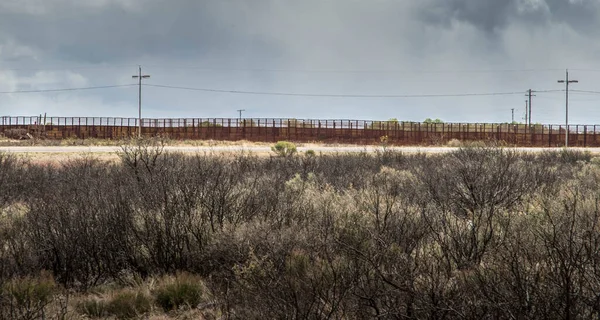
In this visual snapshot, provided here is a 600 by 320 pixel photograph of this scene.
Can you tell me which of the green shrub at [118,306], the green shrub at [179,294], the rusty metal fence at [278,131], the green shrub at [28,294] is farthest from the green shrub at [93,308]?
the rusty metal fence at [278,131]

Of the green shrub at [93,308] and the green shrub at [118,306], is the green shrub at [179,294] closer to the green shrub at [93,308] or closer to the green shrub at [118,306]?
the green shrub at [118,306]

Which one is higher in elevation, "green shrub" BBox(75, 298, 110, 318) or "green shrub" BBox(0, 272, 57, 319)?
"green shrub" BBox(0, 272, 57, 319)

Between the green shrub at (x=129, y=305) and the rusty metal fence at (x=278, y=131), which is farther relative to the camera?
the rusty metal fence at (x=278, y=131)

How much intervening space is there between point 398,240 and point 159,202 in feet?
13.9

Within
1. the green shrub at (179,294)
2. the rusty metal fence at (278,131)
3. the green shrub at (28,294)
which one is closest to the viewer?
the green shrub at (28,294)

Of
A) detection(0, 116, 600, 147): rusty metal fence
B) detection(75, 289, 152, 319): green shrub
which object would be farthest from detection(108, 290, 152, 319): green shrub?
detection(0, 116, 600, 147): rusty metal fence

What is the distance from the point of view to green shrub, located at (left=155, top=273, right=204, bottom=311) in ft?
20.5

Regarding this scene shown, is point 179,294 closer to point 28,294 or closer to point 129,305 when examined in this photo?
point 129,305

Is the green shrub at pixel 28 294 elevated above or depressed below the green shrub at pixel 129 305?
above

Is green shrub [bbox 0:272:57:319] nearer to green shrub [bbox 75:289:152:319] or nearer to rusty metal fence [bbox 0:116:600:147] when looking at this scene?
green shrub [bbox 75:289:152:319]

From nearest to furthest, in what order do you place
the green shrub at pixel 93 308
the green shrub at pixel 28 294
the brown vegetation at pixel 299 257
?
the brown vegetation at pixel 299 257 < the green shrub at pixel 28 294 < the green shrub at pixel 93 308

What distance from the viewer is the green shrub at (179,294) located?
6.23 meters

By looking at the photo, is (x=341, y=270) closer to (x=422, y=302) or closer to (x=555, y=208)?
(x=422, y=302)

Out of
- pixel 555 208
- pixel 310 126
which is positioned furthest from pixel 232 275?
pixel 310 126
